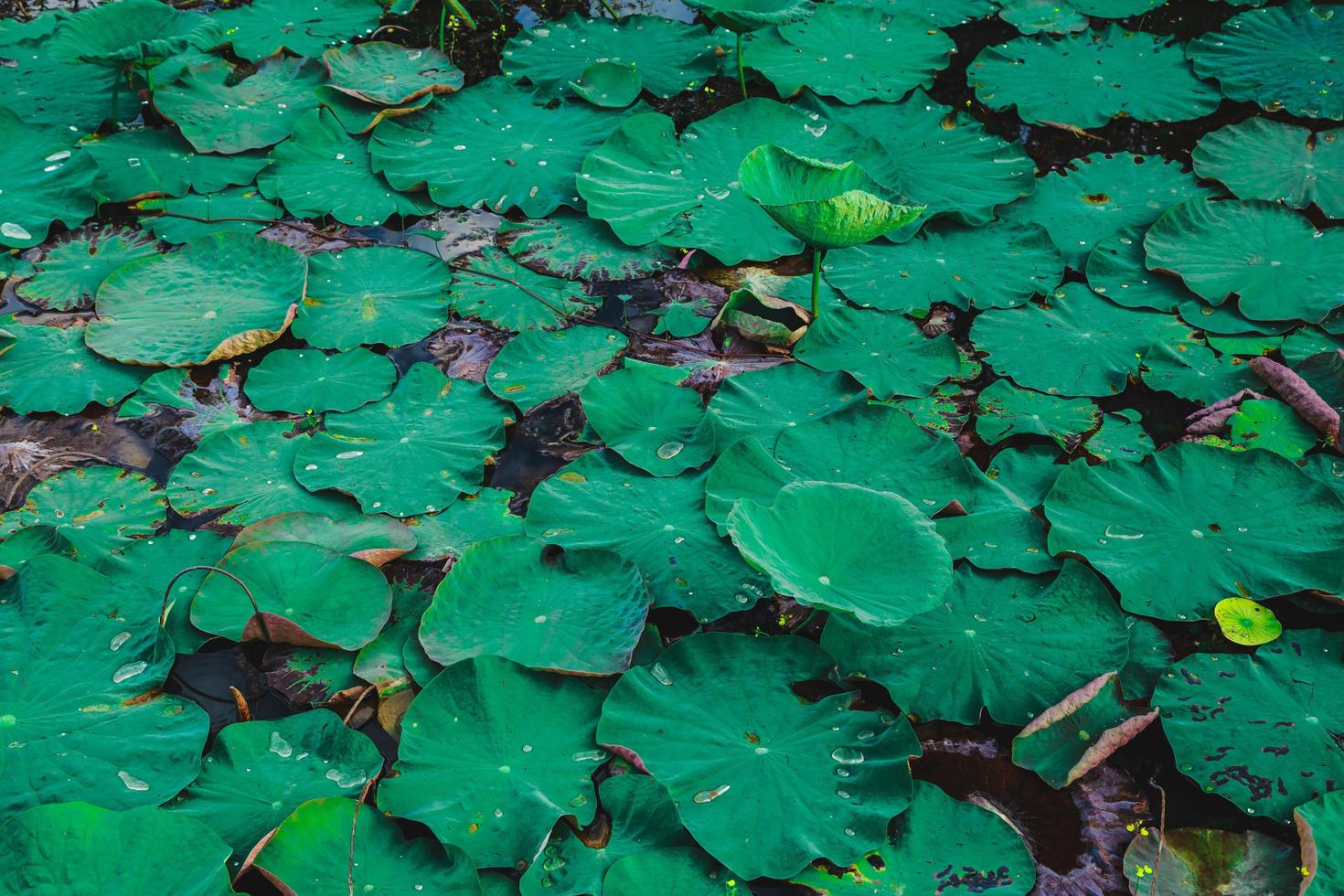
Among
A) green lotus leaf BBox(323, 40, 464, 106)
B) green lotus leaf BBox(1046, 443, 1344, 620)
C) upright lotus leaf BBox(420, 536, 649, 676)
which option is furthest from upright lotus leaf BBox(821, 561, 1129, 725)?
green lotus leaf BBox(323, 40, 464, 106)

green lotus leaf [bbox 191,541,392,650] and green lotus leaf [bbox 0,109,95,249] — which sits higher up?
green lotus leaf [bbox 0,109,95,249]

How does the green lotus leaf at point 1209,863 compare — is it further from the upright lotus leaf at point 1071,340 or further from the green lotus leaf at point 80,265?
the green lotus leaf at point 80,265

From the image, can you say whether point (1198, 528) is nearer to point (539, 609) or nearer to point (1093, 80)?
point (539, 609)

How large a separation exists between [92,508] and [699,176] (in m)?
2.17

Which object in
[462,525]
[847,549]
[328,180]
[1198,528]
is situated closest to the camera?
[847,549]

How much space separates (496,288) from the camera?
3.39m

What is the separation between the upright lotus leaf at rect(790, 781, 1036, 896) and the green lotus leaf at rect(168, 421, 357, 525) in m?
1.52

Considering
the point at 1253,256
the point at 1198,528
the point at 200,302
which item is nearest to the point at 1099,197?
the point at 1253,256

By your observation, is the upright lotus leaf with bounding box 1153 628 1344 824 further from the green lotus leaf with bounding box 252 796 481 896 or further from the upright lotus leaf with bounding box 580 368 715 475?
the green lotus leaf with bounding box 252 796 481 896

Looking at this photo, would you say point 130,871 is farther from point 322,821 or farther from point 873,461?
point 873,461

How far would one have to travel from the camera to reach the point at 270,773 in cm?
212

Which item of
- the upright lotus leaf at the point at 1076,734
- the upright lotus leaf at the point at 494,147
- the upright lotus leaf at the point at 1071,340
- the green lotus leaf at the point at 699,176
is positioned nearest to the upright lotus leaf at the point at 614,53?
the upright lotus leaf at the point at 494,147

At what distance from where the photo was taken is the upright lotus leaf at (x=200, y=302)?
3139mm

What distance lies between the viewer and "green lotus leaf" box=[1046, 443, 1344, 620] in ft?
7.95
